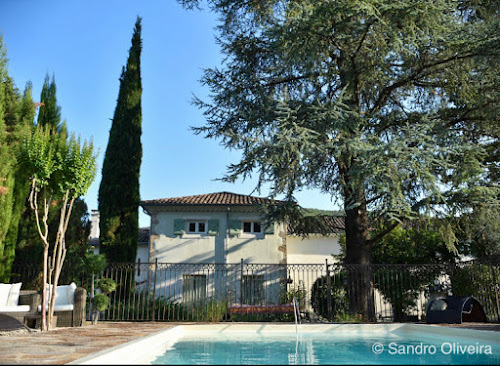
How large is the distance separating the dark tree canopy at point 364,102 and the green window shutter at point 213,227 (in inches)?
330

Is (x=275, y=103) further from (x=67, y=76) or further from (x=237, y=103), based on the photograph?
(x=67, y=76)

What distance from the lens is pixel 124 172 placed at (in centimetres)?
1786

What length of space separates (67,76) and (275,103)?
797cm

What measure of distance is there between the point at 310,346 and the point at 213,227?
14.2 meters

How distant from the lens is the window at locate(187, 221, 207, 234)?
72.0 feet

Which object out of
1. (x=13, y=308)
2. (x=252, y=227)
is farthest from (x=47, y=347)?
(x=252, y=227)

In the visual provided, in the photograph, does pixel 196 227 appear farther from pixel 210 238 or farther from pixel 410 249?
pixel 410 249

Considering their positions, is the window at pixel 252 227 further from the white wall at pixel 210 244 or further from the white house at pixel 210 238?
the white wall at pixel 210 244

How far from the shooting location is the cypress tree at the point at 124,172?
55.5ft

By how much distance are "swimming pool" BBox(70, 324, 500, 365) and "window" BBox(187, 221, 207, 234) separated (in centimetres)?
1173

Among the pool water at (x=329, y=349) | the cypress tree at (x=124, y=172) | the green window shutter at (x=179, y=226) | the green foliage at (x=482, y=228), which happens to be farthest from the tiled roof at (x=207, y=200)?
the pool water at (x=329, y=349)

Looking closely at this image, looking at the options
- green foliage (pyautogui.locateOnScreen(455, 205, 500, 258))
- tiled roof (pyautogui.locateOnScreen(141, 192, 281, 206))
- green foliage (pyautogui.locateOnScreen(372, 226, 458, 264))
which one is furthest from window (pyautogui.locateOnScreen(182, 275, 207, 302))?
green foliage (pyautogui.locateOnScreen(455, 205, 500, 258))

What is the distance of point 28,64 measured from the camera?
42.2 feet

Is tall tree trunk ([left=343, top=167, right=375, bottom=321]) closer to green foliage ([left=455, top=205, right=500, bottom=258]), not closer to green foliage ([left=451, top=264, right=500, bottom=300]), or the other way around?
green foliage ([left=455, top=205, right=500, bottom=258])
